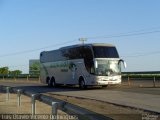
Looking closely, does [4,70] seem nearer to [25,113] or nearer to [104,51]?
[104,51]

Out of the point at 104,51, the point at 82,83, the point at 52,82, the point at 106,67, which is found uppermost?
the point at 104,51

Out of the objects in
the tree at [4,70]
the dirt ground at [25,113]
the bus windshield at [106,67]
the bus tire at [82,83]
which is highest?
the tree at [4,70]

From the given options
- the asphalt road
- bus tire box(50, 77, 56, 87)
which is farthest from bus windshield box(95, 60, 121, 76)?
bus tire box(50, 77, 56, 87)

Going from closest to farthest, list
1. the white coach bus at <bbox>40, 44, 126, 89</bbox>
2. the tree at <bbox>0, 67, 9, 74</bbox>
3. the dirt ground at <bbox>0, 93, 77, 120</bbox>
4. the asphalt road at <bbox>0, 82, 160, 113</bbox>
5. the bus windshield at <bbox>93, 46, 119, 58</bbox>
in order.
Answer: the dirt ground at <bbox>0, 93, 77, 120</bbox>, the asphalt road at <bbox>0, 82, 160, 113</bbox>, the bus windshield at <bbox>93, 46, 119, 58</bbox>, the white coach bus at <bbox>40, 44, 126, 89</bbox>, the tree at <bbox>0, 67, 9, 74</bbox>

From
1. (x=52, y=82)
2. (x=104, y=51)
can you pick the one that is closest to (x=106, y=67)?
(x=104, y=51)

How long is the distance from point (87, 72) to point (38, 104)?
16233 mm

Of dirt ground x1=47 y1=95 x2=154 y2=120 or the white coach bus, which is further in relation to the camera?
the white coach bus

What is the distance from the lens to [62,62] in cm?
3944

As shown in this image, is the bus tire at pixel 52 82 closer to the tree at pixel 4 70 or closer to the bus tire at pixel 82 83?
the bus tire at pixel 82 83

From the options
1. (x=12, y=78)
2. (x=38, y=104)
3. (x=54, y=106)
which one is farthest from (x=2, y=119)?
(x=12, y=78)

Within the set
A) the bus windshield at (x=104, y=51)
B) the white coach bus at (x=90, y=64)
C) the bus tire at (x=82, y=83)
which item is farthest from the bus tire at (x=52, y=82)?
the bus windshield at (x=104, y=51)

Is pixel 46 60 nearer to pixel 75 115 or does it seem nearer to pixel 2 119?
pixel 2 119

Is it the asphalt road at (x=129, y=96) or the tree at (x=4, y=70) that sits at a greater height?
the tree at (x=4, y=70)

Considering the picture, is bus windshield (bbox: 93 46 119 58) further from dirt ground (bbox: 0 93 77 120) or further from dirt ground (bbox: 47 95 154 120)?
dirt ground (bbox: 0 93 77 120)
